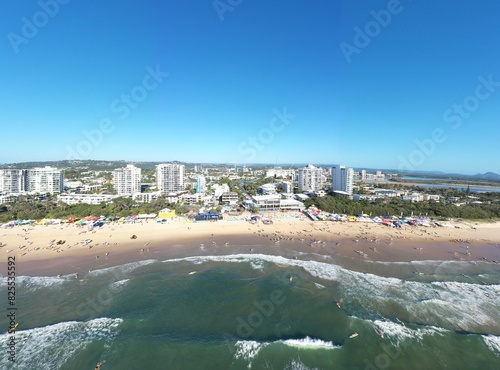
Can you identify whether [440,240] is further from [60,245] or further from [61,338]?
[60,245]

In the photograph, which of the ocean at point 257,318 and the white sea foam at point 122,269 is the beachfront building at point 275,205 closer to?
the ocean at point 257,318

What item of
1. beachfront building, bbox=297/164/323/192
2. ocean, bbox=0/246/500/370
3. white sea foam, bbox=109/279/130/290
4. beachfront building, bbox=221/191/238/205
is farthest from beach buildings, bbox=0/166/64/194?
beachfront building, bbox=297/164/323/192

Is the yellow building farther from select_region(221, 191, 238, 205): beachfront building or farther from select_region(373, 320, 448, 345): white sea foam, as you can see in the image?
select_region(373, 320, 448, 345): white sea foam

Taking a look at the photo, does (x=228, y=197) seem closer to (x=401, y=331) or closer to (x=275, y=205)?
(x=275, y=205)

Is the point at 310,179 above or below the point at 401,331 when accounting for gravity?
above

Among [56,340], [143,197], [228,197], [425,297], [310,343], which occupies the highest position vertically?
[228,197]

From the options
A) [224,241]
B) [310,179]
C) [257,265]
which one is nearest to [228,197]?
[224,241]

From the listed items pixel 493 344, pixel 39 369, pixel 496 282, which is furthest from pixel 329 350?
pixel 496 282
